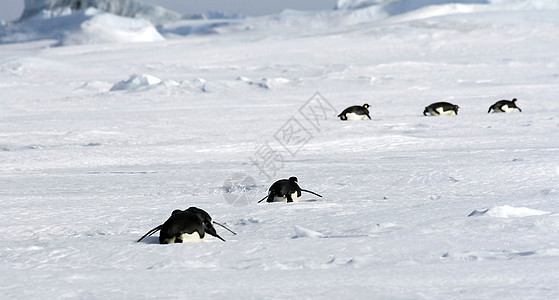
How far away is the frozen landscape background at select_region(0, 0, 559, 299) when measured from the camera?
248cm

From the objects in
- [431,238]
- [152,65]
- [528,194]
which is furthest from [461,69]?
[431,238]

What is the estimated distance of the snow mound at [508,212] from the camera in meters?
3.40

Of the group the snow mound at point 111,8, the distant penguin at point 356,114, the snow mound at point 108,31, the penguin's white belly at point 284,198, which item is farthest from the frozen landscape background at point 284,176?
the snow mound at point 111,8

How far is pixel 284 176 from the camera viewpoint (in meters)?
5.80

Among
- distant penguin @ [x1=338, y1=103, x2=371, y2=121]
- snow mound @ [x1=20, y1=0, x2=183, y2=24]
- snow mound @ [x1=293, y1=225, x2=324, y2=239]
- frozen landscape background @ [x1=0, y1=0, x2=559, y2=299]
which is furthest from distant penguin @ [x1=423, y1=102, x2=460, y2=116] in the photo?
snow mound @ [x1=20, y1=0, x2=183, y2=24]

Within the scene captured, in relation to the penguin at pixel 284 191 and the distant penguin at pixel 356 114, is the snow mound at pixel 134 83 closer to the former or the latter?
the distant penguin at pixel 356 114

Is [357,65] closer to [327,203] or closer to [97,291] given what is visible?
[327,203]

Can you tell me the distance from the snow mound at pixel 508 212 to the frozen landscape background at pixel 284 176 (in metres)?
0.01

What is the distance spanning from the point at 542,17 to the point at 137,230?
1070 inches

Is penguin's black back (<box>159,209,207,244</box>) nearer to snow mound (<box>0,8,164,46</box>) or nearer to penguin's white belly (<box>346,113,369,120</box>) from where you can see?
penguin's white belly (<box>346,113,369,120</box>)

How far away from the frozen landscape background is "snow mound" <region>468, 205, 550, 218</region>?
0.04 feet

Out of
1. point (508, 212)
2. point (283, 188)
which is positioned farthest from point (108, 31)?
point (508, 212)

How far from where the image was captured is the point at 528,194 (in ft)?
14.1

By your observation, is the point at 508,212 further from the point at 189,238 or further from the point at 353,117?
the point at 353,117
